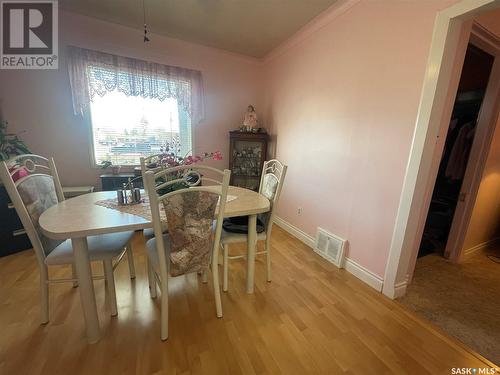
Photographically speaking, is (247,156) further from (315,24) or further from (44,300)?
(44,300)

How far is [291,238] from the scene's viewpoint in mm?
2826

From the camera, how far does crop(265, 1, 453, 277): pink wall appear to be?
1600mm

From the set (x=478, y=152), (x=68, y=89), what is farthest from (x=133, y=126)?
(x=478, y=152)

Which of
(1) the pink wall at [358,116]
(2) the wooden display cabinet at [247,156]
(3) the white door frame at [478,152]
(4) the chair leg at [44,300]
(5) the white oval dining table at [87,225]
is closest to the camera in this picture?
(5) the white oval dining table at [87,225]

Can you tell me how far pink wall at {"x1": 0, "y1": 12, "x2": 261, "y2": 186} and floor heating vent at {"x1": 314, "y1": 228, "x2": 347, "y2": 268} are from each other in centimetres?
222

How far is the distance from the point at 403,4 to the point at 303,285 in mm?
2364

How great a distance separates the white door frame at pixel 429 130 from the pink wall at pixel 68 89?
265 centimetres

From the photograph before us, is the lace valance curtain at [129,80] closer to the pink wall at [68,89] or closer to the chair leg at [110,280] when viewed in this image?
the pink wall at [68,89]

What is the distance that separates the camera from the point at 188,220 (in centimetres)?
122

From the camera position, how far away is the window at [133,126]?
2730 millimetres

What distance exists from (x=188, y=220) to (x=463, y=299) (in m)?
2.38

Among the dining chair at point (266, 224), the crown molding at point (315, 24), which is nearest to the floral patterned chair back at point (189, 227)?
the dining chair at point (266, 224)

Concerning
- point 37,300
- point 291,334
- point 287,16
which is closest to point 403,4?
point 287,16

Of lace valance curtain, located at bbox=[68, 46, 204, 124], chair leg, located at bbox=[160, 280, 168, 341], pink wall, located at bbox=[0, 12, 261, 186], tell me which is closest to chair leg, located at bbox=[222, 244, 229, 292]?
chair leg, located at bbox=[160, 280, 168, 341]
